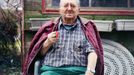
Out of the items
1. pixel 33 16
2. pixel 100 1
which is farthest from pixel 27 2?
pixel 100 1

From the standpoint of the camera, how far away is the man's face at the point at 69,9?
505 cm

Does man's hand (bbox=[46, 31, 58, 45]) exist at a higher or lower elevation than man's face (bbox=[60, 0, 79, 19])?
lower

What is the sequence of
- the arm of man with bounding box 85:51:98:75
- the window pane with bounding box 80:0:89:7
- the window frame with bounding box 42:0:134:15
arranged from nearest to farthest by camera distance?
the arm of man with bounding box 85:51:98:75, the window frame with bounding box 42:0:134:15, the window pane with bounding box 80:0:89:7

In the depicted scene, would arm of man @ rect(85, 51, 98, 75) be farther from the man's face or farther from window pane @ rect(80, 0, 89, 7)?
window pane @ rect(80, 0, 89, 7)

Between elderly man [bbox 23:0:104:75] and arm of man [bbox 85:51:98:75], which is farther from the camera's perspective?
elderly man [bbox 23:0:104:75]

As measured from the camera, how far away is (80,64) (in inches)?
196

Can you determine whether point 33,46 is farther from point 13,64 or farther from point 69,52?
point 13,64

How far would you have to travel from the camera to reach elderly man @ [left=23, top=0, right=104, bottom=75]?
16.3ft

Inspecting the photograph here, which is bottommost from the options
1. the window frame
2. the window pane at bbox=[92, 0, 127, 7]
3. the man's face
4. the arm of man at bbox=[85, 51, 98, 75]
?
the arm of man at bbox=[85, 51, 98, 75]

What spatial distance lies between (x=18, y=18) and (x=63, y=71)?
377 centimetres

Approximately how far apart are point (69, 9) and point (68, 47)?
1.27ft

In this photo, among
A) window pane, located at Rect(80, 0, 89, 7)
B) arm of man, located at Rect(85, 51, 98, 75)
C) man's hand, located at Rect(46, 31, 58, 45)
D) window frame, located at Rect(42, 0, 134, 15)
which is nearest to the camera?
arm of man, located at Rect(85, 51, 98, 75)

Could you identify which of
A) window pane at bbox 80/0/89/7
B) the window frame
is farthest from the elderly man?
window pane at bbox 80/0/89/7

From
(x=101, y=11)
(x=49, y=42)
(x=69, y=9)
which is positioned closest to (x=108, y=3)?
(x=101, y=11)
